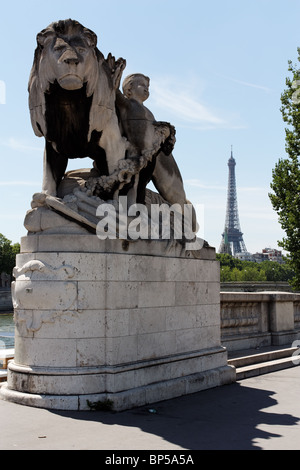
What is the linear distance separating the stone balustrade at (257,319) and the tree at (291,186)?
809cm

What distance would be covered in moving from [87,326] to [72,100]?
9.29 feet

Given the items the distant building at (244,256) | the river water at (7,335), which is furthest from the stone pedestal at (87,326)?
the distant building at (244,256)

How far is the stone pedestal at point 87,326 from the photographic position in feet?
20.1

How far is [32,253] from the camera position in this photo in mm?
6551

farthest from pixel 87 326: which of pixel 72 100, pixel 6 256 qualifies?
pixel 6 256

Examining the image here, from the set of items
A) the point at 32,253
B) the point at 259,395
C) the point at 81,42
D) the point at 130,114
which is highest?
the point at 81,42

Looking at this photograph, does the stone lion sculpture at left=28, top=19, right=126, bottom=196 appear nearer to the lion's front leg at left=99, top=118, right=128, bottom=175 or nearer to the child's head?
the lion's front leg at left=99, top=118, right=128, bottom=175

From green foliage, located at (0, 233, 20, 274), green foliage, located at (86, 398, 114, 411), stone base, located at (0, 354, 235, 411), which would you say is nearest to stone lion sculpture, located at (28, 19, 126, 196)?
stone base, located at (0, 354, 235, 411)

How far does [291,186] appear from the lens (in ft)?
69.5

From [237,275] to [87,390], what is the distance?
333 feet

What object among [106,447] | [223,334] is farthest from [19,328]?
[223,334]

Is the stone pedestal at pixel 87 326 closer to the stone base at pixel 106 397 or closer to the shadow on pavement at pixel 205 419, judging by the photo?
the stone base at pixel 106 397

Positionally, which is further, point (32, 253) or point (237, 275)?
point (237, 275)
